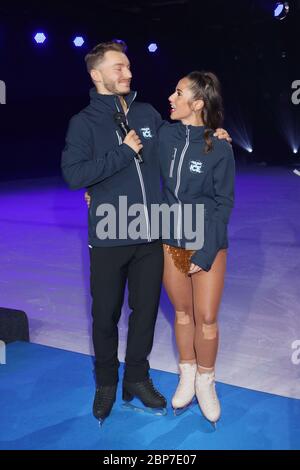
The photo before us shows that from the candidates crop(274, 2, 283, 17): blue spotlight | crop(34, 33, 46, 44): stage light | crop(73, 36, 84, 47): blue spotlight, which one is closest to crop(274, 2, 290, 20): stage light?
crop(274, 2, 283, 17): blue spotlight

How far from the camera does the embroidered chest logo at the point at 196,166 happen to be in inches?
93.0

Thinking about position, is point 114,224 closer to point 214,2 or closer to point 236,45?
point 214,2

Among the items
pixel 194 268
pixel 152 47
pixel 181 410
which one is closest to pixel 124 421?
pixel 181 410

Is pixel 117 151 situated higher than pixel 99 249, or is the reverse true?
pixel 117 151

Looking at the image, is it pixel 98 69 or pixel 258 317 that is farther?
pixel 258 317

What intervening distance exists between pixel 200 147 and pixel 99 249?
552 mm

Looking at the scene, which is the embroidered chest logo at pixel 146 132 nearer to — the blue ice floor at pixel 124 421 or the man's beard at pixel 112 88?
the man's beard at pixel 112 88

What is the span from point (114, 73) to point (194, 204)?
57 cm

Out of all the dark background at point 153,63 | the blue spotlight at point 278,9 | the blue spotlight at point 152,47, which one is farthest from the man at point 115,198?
the blue spotlight at point 152,47

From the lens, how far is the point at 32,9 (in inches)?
406

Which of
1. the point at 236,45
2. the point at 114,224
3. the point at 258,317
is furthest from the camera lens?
the point at 236,45

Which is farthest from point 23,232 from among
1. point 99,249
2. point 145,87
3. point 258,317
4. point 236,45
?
point 236,45

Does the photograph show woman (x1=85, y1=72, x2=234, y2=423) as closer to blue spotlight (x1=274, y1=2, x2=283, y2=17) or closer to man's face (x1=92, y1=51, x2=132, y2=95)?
man's face (x1=92, y1=51, x2=132, y2=95)

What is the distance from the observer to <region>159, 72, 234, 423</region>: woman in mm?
2371
